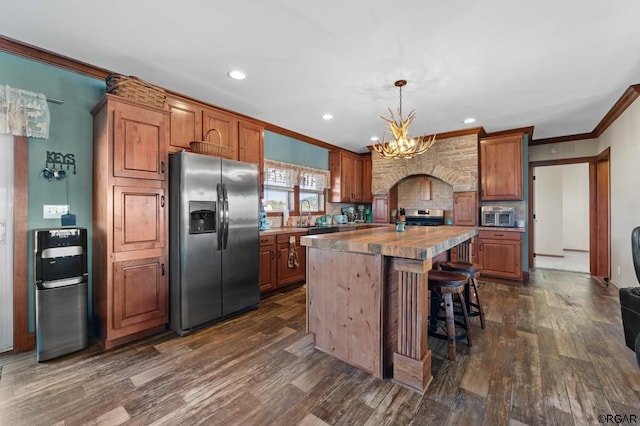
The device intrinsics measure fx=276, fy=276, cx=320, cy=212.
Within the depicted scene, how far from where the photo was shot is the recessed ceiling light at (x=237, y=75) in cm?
279

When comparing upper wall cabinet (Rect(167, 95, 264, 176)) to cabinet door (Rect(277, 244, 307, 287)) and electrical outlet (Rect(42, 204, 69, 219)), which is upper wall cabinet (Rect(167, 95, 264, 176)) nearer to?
electrical outlet (Rect(42, 204, 69, 219))

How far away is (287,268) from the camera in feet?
13.7

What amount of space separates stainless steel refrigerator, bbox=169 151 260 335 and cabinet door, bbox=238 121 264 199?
72cm

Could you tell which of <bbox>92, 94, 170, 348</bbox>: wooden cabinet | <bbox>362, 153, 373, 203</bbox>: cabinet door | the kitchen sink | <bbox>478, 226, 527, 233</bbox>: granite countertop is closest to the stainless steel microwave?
<bbox>478, 226, 527, 233</bbox>: granite countertop

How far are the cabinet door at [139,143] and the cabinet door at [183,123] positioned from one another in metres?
0.48

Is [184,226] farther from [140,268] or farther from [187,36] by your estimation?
[187,36]

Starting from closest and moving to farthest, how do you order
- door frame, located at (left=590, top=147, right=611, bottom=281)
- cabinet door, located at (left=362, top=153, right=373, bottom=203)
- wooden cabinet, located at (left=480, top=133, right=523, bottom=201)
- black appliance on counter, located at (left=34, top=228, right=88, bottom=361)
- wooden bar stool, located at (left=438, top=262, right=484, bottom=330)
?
black appliance on counter, located at (left=34, top=228, right=88, bottom=361)
wooden bar stool, located at (left=438, top=262, right=484, bottom=330)
wooden cabinet, located at (left=480, top=133, right=523, bottom=201)
door frame, located at (left=590, top=147, right=611, bottom=281)
cabinet door, located at (left=362, top=153, right=373, bottom=203)

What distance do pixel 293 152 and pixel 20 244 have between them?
374 centimetres

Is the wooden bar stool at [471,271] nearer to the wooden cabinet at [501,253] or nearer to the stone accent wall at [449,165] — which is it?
the wooden cabinet at [501,253]

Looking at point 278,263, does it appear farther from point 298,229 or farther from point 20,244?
point 20,244

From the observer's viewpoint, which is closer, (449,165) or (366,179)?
(449,165)

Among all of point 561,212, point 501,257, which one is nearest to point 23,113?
point 501,257

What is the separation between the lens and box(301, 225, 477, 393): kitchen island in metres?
1.89

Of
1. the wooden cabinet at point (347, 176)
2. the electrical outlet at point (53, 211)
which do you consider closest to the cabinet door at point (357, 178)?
the wooden cabinet at point (347, 176)
